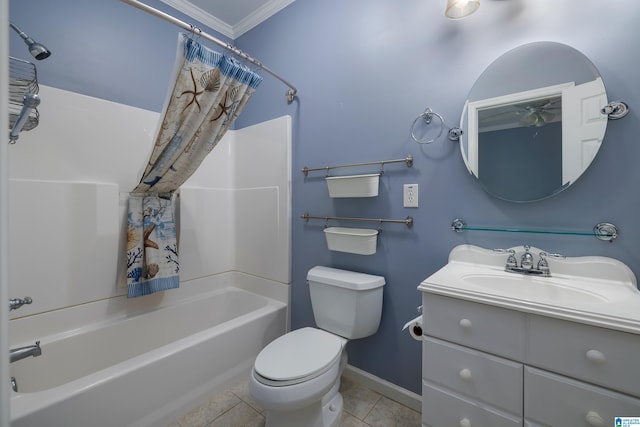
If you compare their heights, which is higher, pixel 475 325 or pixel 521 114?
pixel 521 114

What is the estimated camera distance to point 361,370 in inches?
66.5

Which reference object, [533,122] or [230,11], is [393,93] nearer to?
[533,122]

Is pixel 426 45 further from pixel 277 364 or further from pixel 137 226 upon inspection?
pixel 137 226

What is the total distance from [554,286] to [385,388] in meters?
1.07

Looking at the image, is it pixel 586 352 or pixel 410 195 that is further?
pixel 410 195

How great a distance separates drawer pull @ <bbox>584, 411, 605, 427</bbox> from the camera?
0.74 meters

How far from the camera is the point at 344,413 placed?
4.80 ft

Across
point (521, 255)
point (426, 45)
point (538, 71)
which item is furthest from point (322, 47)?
point (521, 255)

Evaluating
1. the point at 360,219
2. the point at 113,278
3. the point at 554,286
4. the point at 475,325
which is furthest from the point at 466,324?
the point at 113,278

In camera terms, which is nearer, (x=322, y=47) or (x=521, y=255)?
(x=521, y=255)

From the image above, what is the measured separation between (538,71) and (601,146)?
15.7 inches

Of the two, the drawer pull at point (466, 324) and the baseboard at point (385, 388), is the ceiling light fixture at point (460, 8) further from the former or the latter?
the baseboard at point (385, 388)

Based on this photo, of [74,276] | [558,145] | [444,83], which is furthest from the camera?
[74,276]

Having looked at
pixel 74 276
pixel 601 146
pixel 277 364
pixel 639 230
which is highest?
pixel 601 146
